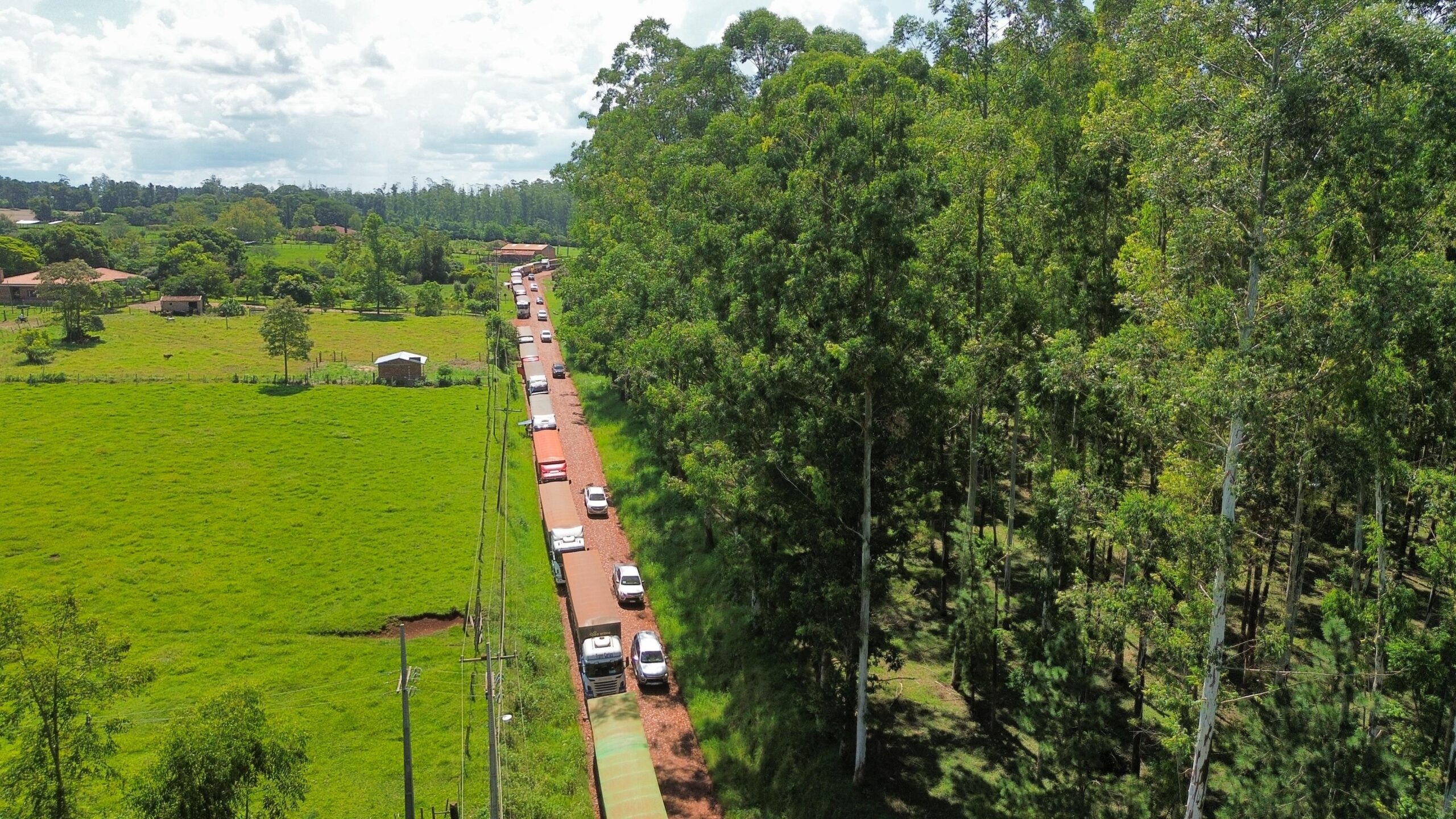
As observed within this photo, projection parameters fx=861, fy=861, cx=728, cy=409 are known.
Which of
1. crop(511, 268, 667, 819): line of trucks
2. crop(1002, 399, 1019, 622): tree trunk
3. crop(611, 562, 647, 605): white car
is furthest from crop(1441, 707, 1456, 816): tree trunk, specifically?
crop(611, 562, 647, 605): white car

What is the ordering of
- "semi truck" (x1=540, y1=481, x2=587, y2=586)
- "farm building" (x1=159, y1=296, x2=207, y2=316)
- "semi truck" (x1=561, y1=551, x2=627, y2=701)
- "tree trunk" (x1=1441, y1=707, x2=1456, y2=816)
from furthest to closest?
"farm building" (x1=159, y1=296, x2=207, y2=316) → "semi truck" (x1=540, y1=481, x2=587, y2=586) → "semi truck" (x1=561, y1=551, x2=627, y2=701) → "tree trunk" (x1=1441, y1=707, x2=1456, y2=816)

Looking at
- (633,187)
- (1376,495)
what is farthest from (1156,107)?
(633,187)

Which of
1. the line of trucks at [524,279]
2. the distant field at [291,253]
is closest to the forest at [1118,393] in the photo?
the line of trucks at [524,279]

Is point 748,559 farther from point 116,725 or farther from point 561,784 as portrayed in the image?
point 116,725

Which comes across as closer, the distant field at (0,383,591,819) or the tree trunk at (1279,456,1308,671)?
the tree trunk at (1279,456,1308,671)

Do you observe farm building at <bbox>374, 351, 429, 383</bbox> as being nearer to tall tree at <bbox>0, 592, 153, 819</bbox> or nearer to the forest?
the forest
